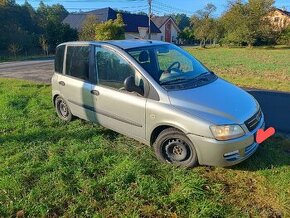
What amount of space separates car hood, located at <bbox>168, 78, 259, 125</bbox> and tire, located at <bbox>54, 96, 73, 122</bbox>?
276cm

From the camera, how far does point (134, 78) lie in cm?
450

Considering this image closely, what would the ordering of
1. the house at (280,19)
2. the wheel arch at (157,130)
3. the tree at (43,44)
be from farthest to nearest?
the house at (280,19)
the tree at (43,44)
the wheel arch at (157,130)

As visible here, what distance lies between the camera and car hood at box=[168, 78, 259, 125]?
3.90 meters

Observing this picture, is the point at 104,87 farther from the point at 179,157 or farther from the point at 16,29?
the point at 16,29

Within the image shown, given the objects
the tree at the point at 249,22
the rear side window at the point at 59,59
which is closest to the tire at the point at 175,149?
the rear side window at the point at 59,59

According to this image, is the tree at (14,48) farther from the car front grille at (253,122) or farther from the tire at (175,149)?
the car front grille at (253,122)

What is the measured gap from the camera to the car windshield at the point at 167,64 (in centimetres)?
459

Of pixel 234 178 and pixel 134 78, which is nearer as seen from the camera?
pixel 234 178

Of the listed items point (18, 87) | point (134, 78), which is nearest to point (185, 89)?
point (134, 78)

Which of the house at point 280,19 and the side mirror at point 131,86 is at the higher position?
the house at point 280,19

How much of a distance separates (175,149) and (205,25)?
179 feet

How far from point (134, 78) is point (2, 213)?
240 cm

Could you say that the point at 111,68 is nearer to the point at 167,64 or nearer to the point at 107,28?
the point at 167,64

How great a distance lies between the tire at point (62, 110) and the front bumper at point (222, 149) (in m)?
3.14
